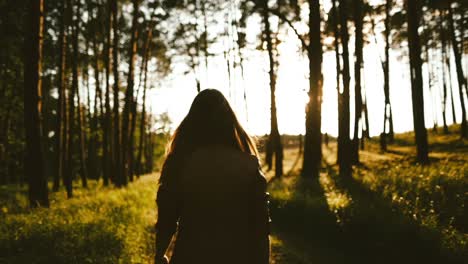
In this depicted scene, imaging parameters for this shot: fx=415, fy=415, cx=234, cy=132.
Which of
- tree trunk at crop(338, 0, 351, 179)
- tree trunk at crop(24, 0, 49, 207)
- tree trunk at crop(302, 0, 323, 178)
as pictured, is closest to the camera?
tree trunk at crop(24, 0, 49, 207)

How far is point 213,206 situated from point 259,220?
0.33m

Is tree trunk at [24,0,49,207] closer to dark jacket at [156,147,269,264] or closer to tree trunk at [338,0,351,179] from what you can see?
dark jacket at [156,147,269,264]

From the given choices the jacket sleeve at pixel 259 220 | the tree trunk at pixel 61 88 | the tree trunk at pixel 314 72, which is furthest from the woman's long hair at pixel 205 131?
the tree trunk at pixel 61 88

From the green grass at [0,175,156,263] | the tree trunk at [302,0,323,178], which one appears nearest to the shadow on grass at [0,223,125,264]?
the green grass at [0,175,156,263]

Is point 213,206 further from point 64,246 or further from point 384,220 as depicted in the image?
point 384,220

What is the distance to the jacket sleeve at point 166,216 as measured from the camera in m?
2.78

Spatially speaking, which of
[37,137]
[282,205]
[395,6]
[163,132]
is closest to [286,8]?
[395,6]

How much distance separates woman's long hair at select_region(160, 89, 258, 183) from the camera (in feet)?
9.42

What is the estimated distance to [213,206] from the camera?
272cm

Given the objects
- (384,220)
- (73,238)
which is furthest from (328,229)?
(73,238)

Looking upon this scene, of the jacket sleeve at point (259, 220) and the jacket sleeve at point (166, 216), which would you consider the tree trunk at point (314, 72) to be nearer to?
the jacket sleeve at point (259, 220)

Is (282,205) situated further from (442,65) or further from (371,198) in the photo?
(442,65)

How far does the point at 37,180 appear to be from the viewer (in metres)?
12.4

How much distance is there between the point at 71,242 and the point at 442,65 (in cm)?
4328
